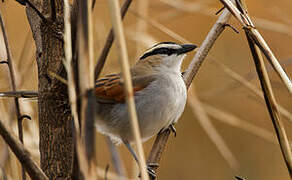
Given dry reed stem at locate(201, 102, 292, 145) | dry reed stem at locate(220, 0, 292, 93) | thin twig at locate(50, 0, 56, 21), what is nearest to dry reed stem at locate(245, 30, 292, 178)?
dry reed stem at locate(220, 0, 292, 93)

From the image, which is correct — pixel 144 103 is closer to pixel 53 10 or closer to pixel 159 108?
pixel 159 108

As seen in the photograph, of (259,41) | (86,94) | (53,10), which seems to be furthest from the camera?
(53,10)

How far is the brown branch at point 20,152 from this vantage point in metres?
1.28

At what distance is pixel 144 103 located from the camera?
2.69 m

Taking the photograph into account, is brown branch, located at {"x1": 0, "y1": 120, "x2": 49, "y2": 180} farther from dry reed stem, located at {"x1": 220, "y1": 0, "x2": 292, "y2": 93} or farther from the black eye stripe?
the black eye stripe

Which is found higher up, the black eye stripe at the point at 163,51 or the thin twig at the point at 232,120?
the black eye stripe at the point at 163,51

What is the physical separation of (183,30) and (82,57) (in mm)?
4606

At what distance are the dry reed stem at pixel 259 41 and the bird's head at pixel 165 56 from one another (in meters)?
1.43

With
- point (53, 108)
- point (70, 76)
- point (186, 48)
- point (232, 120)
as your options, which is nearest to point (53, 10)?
point (53, 108)

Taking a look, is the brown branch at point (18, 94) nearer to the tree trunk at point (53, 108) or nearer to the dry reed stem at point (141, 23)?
the tree trunk at point (53, 108)

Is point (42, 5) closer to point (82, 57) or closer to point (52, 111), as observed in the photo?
point (52, 111)

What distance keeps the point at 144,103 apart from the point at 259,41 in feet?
4.05

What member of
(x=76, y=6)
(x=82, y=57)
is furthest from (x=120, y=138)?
(x=82, y=57)

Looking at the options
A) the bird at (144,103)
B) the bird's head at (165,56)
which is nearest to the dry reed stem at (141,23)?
the bird's head at (165,56)
